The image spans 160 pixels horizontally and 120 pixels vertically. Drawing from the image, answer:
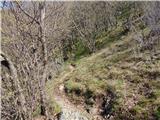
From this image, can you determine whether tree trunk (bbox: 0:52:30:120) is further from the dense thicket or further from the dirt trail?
the dirt trail

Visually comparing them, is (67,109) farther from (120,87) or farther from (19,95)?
(19,95)

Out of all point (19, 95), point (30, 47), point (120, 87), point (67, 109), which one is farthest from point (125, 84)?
point (19, 95)

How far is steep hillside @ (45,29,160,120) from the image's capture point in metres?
15.4

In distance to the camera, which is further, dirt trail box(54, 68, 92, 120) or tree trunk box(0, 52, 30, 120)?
dirt trail box(54, 68, 92, 120)

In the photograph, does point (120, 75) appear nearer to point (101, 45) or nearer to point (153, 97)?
point (153, 97)

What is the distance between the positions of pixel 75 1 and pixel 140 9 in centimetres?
1108

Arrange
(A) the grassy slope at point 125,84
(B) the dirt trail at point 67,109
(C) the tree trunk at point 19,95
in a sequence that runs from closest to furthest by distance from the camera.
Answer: (C) the tree trunk at point 19,95
(B) the dirt trail at point 67,109
(A) the grassy slope at point 125,84

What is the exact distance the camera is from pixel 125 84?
18562 mm

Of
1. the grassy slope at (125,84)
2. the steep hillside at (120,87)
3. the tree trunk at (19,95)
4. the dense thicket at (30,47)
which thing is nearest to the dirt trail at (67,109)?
the steep hillside at (120,87)

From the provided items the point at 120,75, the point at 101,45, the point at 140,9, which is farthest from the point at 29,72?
the point at 140,9

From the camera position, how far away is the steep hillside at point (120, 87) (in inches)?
607

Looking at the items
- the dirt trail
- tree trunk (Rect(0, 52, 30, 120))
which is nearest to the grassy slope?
the dirt trail

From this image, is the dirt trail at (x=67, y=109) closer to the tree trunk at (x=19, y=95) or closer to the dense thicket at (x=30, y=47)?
the dense thicket at (x=30, y=47)

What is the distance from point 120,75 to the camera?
20297 mm
